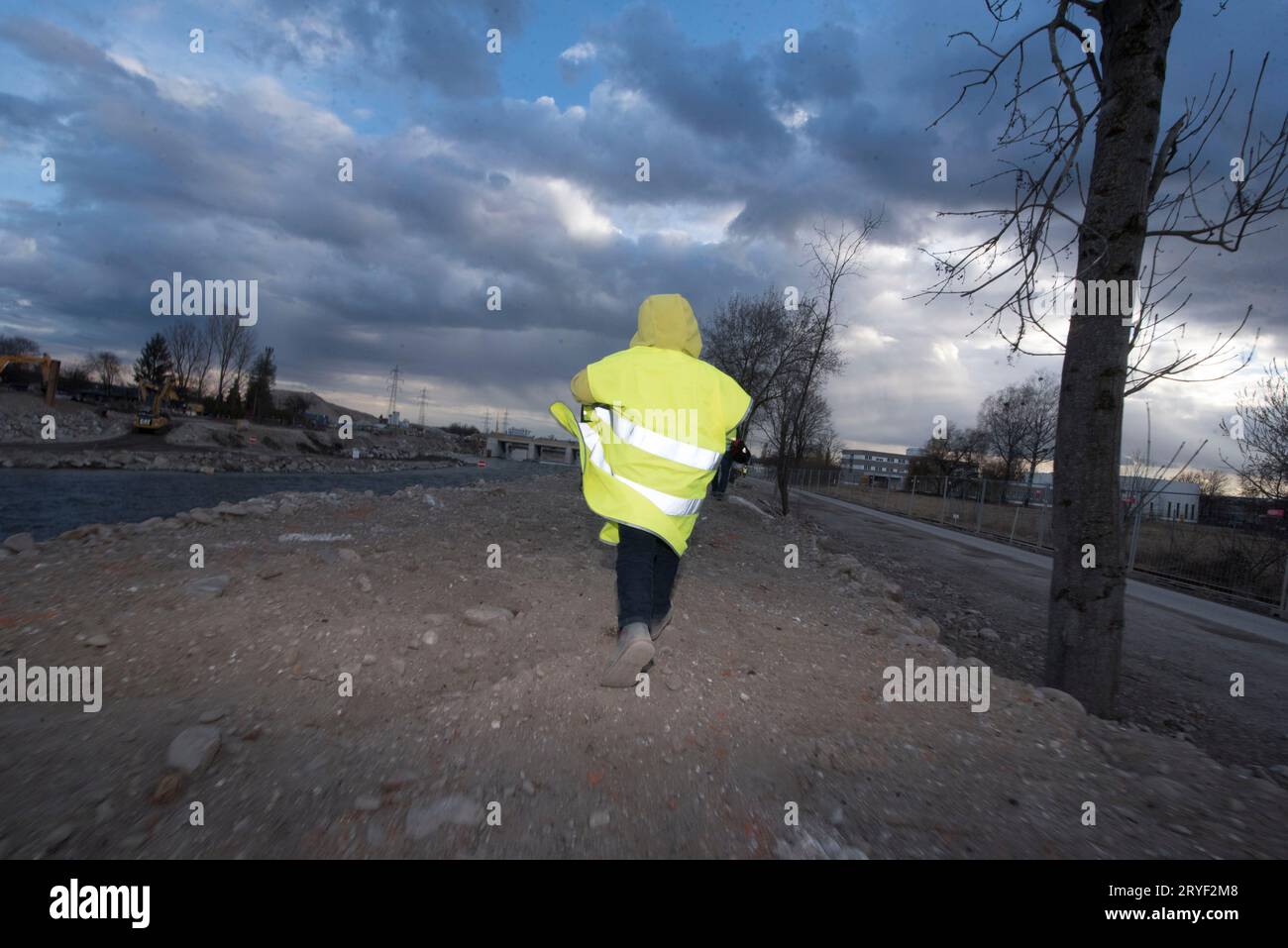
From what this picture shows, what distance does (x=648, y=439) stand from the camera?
3.27 m

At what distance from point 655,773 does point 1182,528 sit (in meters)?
16.7

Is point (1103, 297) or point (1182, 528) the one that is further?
point (1182, 528)

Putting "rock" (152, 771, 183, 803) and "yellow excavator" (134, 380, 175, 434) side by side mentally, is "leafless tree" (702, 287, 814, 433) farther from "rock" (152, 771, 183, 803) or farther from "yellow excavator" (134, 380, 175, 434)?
"yellow excavator" (134, 380, 175, 434)

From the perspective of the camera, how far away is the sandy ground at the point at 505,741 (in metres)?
2.01

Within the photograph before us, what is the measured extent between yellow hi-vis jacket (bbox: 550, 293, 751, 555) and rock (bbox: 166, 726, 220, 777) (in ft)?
6.20

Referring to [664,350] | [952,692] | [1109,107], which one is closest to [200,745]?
[664,350]

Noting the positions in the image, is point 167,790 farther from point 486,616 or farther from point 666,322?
point 666,322

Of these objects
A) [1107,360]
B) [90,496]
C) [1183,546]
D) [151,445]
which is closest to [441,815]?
[1107,360]

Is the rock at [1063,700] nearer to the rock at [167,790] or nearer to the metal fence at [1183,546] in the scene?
the rock at [167,790]

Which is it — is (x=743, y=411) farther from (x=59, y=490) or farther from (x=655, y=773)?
(x=59, y=490)

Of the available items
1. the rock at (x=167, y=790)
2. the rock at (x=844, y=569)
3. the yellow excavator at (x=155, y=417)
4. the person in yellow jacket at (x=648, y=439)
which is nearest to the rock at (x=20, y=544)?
the rock at (x=167, y=790)

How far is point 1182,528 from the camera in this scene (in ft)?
44.4
